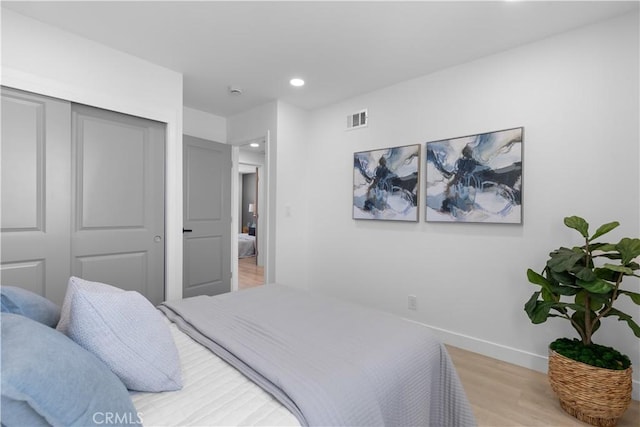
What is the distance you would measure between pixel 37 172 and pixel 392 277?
312cm

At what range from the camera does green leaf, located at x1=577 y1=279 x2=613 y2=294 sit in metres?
1.70

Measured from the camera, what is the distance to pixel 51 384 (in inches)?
27.2

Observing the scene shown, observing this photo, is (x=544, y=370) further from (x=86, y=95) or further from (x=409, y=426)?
(x=86, y=95)

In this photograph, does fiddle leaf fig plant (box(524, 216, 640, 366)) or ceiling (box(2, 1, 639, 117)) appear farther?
ceiling (box(2, 1, 639, 117))

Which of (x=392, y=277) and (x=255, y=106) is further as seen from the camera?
(x=255, y=106)

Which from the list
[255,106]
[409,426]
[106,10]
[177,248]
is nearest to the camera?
[409,426]

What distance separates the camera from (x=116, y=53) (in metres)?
2.59

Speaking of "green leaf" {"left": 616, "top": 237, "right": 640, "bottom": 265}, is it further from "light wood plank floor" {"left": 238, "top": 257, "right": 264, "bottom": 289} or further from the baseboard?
"light wood plank floor" {"left": 238, "top": 257, "right": 264, "bottom": 289}

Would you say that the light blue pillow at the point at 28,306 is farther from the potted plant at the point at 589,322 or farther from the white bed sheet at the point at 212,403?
the potted plant at the point at 589,322

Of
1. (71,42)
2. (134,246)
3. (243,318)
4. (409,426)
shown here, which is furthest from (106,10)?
(409,426)

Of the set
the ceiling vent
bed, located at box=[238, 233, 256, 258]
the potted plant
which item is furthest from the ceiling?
bed, located at box=[238, 233, 256, 258]

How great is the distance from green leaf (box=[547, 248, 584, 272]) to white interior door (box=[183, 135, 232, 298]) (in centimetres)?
341

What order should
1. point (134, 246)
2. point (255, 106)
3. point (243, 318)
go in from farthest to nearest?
1. point (255, 106)
2. point (134, 246)
3. point (243, 318)

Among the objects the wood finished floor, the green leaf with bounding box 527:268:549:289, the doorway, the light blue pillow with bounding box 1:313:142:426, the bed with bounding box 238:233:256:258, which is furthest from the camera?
the bed with bounding box 238:233:256:258
